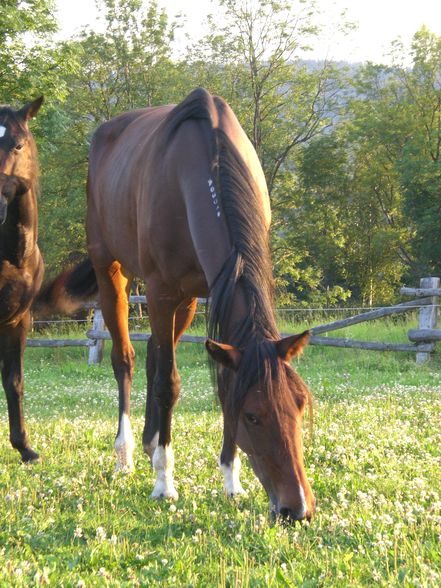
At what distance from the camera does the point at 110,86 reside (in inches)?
1475

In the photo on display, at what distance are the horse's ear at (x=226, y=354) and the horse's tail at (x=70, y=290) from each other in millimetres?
4361

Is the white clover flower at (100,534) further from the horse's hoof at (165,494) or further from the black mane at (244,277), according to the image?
the horse's hoof at (165,494)

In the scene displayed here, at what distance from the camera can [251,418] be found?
3496mm

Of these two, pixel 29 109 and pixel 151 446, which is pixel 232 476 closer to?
pixel 151 446

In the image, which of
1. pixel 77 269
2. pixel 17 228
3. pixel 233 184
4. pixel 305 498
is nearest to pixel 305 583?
pixel 305 498

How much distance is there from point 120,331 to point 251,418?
3522 millimetres

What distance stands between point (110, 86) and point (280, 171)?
37.2 ft

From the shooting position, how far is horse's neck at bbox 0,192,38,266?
20.2ft

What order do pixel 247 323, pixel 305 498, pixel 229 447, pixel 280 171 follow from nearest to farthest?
pixel 305 498, pixel 247 323, pixel 229 447, pixel 280 171

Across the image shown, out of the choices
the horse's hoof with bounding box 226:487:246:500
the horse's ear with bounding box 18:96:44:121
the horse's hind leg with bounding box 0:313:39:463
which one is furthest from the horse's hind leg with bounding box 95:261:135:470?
the horse's ear with bounding box 18:96:44:121

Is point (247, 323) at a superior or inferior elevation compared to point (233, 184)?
inferior

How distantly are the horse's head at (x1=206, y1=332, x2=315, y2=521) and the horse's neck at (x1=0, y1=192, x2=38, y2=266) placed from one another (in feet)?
10.6

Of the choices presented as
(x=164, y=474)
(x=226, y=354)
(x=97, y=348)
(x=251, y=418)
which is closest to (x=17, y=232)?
(x=164, y=474)

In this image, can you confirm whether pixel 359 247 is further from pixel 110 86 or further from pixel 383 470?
pixel 383 470
